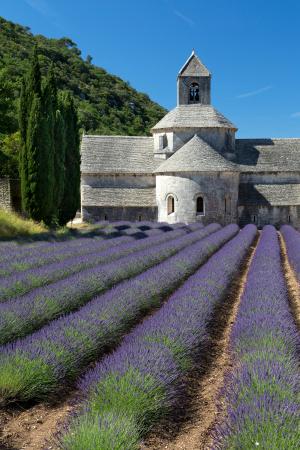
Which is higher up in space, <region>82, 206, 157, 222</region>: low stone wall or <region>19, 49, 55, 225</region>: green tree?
<region>19, 49, 55, 225</region>: green tree

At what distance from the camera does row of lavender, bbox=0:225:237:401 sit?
4142 millimetres

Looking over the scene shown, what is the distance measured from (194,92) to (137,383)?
31179mm

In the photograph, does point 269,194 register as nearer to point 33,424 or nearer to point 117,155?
point 117,155

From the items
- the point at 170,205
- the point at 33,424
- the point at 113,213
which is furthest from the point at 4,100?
the point at 33,424

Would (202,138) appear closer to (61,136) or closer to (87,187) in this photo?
(87,187)

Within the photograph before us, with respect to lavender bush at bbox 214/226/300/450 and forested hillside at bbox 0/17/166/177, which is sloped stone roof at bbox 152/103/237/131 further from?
lavender bush at bbox 214/226/300/450

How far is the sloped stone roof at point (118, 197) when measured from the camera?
2991 cm

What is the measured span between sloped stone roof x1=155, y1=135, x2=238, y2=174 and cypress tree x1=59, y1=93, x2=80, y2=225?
5.57m

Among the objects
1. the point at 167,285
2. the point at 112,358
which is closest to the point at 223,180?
the point at 167,285

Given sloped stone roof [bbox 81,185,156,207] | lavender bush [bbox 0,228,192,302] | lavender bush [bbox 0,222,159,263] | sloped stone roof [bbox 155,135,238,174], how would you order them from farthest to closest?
sloped stone roof [bbox 81,185,156,207], sloped stone roof [bbox 155,135,238,174], lavender bush [bbox 0,222,159,263], lavender bush [bbox 0,228,192,302]

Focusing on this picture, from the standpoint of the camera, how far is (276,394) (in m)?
3.48

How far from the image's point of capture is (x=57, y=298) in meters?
6.87

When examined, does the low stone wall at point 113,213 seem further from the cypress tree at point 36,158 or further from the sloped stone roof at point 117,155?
the cypress tree at point 36,158

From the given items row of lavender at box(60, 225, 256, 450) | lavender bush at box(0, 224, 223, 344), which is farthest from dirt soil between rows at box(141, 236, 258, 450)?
lavender bush at box(0, 224, 223, 344)
